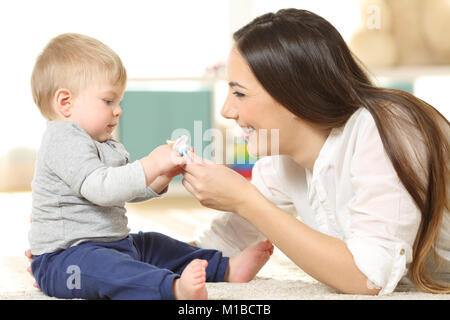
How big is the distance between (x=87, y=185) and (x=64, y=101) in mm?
205

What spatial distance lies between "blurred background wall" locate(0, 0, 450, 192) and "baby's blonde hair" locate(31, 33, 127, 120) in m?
1.99

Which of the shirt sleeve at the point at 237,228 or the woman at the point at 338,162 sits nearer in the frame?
the woman at the point at 338,162

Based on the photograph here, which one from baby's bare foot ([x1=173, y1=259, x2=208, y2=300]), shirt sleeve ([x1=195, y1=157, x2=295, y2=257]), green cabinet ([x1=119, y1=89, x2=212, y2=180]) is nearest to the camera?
baby's bare foot ([x1=173, y1=259, x2=208, y2=300])

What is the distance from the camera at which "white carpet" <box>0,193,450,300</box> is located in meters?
1.16

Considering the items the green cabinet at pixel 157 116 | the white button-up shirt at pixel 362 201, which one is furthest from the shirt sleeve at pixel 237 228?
the green cabinet at pixel 157 116

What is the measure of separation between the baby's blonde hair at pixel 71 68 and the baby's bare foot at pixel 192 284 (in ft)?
1.40

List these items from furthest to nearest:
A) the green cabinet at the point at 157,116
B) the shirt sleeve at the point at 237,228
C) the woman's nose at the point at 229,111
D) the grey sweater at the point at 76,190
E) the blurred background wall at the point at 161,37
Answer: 1. the blurred background wall at the point at 161,37
2. the green cabinet at the point at 157,116
3. the shirt sleeve at the point at 237,228
4. the woman's nose at the point at 229,111
5. the grey sweater at the point at 76,190

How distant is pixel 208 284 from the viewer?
4.17ft

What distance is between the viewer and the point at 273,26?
4.03 ft

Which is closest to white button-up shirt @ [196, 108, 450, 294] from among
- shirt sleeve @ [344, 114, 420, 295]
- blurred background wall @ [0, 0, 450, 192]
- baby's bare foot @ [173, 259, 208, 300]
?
shirt sleeve @ [344, 114, 420, 295]

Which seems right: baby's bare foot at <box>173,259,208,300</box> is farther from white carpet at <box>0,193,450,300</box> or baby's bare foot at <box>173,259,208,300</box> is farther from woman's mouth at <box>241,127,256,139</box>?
woman's mouth at <box>241,127,256,139</box>

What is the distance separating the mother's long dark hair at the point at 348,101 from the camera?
1135 millimetres

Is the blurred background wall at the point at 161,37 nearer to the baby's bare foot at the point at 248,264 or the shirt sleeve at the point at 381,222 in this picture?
the baby's bare foot at the point at 248,264

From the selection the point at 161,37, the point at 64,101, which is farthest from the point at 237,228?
the point at 161,37
